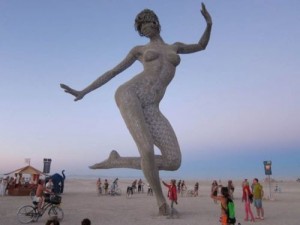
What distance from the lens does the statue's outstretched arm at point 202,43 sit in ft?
30.0

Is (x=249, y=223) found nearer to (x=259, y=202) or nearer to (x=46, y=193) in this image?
(x=259, y=202)

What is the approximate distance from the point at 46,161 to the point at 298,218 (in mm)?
17878

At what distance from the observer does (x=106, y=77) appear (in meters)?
9.58

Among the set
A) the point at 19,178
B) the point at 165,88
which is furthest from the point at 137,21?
the point at 19,178

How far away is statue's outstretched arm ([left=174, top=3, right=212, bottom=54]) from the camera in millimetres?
9157

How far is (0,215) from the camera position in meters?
12.9

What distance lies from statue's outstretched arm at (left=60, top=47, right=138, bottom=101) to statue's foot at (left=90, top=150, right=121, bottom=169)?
68.0 inches

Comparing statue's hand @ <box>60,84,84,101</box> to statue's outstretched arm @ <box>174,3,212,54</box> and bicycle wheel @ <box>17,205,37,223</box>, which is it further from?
bicycle wheel @ <box>17,205,37,223</box>

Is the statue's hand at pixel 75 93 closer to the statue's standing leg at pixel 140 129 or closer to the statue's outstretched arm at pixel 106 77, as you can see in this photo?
the statue's outstretched arm at pixel 106 77

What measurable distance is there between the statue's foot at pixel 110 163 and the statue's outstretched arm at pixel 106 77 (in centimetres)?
173

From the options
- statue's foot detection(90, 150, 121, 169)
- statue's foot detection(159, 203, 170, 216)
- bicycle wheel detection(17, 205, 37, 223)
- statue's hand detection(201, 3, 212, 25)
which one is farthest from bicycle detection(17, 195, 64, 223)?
statue's hand detection(201, 3, 212, 25)

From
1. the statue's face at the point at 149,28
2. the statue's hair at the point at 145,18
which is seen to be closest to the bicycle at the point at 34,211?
the statue's face at the point at 149,28

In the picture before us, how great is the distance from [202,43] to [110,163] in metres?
3.97

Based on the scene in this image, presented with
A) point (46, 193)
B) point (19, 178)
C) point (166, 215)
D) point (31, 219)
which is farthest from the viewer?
point (19, 178)
